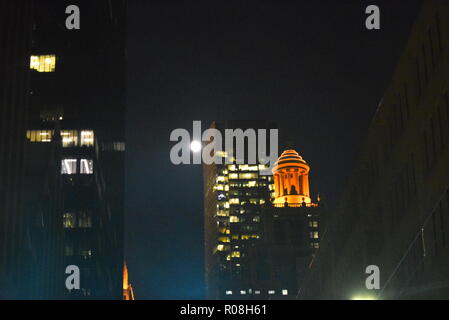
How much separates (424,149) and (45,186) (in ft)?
142

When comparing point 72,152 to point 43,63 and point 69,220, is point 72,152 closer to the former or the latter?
point 69,220

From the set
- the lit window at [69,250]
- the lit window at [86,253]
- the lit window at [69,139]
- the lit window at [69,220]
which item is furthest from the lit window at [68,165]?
the lit window at [86,253]

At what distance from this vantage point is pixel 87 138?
14438 centimetres

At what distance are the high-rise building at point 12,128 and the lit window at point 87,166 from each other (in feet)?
254

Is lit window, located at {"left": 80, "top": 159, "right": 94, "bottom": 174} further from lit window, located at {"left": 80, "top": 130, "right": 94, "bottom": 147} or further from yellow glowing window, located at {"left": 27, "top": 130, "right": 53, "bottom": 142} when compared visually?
yellow glowing window, located at {"left": 27, "top": 130, "right": 53, "bottom": 142}

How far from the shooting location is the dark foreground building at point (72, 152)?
79562 mm

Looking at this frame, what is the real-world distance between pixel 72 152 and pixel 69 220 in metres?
12.5

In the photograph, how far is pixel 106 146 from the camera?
576 ft

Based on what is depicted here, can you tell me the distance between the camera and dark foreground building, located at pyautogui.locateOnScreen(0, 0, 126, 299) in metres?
79.6

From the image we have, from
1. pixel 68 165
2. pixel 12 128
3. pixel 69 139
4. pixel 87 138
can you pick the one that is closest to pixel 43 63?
pixel 69 139

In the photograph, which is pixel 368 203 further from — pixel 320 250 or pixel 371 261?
pixel 320 250

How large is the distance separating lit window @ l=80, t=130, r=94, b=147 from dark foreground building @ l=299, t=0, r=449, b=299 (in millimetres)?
74737

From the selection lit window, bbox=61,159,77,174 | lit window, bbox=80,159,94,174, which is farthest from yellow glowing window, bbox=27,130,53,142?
lit window, bbox=80,159,94,174

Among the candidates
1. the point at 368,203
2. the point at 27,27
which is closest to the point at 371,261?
the point at 368,203
